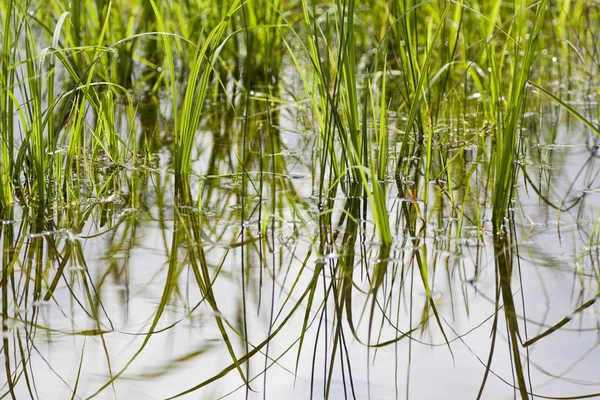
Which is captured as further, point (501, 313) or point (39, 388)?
point (501, 313)

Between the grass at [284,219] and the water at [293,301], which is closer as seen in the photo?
the water at [293,301]

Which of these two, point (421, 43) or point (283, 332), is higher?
point (421, 43)

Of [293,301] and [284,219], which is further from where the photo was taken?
[284,219]

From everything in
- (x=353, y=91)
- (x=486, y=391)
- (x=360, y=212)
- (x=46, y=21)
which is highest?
(x=46, y=21)

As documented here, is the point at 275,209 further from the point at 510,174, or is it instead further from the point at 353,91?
the point at 510,174

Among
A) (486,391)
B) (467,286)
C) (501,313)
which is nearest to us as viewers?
(486,391)

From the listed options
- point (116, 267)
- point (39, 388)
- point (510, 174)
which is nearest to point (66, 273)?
point (116, 267)

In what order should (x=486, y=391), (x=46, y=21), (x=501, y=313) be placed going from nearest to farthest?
(x=486, y=391) → (x=501, y=313) → (x=46, y=21)

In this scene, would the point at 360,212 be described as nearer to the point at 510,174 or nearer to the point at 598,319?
the point at 510,174

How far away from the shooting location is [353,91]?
74.8 inches

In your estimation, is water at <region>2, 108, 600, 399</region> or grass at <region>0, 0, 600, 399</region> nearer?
water at <region>2, 108, 600, 399</region>

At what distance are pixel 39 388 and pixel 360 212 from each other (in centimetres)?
89

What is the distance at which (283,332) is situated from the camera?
129 cm

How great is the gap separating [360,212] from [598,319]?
644 mm
